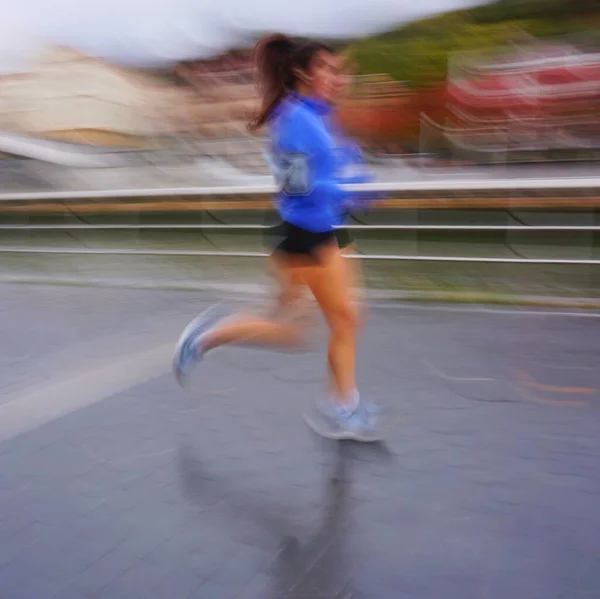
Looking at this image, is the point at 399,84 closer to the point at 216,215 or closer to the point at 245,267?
the point at 216,215

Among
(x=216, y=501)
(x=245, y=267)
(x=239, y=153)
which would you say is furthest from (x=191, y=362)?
(x=239, y=153)

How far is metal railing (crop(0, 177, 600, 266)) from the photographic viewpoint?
294 inches

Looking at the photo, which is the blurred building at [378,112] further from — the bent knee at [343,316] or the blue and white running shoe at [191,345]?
the bent knee at [343,316]

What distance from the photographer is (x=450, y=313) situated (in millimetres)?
6039

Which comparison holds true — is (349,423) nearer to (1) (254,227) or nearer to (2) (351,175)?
(2) (351,175)

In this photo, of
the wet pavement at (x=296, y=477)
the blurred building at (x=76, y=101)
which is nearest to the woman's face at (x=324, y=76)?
the wet pavement at (x=296, y=477)

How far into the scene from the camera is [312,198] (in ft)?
10.5

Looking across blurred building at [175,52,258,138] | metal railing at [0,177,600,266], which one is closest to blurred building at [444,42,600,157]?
metal railing at [0,177,600,266]

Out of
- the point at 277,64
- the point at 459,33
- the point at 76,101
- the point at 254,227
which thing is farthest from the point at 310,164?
the point at 76,101

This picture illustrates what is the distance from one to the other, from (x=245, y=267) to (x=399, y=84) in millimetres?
7741

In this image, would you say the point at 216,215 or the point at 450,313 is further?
the point at 216,215

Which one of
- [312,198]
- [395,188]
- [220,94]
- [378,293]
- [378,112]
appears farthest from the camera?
[220,94]

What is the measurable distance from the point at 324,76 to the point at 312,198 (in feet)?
1.69

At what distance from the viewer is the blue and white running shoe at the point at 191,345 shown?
383cm
